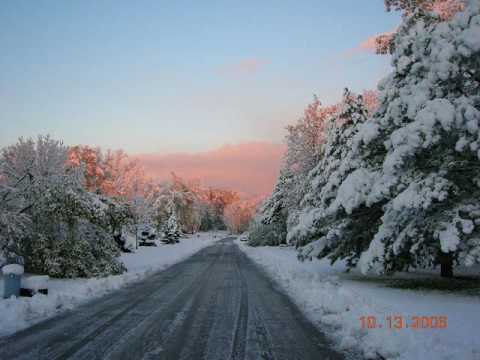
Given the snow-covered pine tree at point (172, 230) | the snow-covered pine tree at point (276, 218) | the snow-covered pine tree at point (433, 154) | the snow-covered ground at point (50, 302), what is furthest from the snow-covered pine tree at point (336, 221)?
the snow-covered pine tree at point (172, 230)

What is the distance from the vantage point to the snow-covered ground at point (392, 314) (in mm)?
5691

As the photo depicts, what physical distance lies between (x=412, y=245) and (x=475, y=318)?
3364 millimetres

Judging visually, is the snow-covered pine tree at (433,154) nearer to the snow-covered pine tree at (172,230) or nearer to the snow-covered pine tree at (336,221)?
the snow-covered pine tree at (336,221)

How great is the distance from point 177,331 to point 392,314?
13.1 feet

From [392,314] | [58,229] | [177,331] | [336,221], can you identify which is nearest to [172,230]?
[58,229]

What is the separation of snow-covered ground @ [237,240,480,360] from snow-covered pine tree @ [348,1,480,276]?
3.55 feet

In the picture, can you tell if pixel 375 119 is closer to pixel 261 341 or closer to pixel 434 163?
pixel 434 163

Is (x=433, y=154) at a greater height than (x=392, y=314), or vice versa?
(x=433, y=154)

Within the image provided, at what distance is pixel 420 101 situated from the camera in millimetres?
10836

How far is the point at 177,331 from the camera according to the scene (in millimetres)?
7469

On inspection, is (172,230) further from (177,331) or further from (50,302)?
(177,331)

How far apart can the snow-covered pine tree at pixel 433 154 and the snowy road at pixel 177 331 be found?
140 inches

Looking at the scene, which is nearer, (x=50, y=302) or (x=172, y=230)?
(x=50, y=302)

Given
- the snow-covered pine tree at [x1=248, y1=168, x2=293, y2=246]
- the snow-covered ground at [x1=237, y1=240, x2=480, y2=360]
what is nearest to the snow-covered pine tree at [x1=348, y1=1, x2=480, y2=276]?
the snow-covered ground at [x1=237, y1=240, x2=480, y2=360]
